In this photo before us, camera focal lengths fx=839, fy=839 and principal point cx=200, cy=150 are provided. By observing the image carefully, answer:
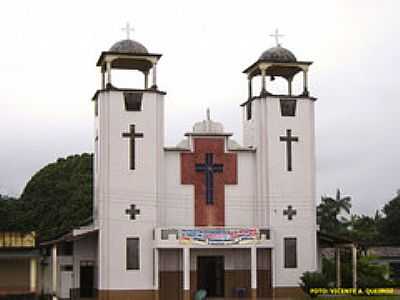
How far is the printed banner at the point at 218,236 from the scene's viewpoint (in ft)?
125

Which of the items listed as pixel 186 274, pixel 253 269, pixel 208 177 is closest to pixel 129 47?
pixel 208 177

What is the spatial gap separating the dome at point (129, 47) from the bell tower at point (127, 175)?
5 cm

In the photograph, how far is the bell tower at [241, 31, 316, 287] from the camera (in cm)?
3988

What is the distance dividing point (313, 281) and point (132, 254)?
8.27 meters

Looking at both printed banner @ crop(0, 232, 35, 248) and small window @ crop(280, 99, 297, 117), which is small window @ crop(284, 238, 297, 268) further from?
printed banner @ crop(0, 232, 35, 248)

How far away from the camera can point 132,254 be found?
126 feet

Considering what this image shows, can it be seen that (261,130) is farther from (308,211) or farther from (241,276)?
(241,276)

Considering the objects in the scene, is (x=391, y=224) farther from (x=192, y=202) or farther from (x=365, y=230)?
(x=192, y=202)

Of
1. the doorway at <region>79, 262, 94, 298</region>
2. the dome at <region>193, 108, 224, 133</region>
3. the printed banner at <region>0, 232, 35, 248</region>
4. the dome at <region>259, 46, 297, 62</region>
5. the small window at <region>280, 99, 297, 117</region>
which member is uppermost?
the dome at <region>259, 46, 297, 62</region>

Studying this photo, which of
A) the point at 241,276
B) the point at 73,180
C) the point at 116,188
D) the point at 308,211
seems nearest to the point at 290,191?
the point at 308,211

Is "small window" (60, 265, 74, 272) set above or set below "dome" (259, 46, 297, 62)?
below

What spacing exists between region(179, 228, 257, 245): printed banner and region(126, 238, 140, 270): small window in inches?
82.5

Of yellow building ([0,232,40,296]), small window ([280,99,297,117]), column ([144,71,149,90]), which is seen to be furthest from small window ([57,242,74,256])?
small window ([280,99,297,117])

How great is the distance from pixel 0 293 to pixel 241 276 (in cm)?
1190
